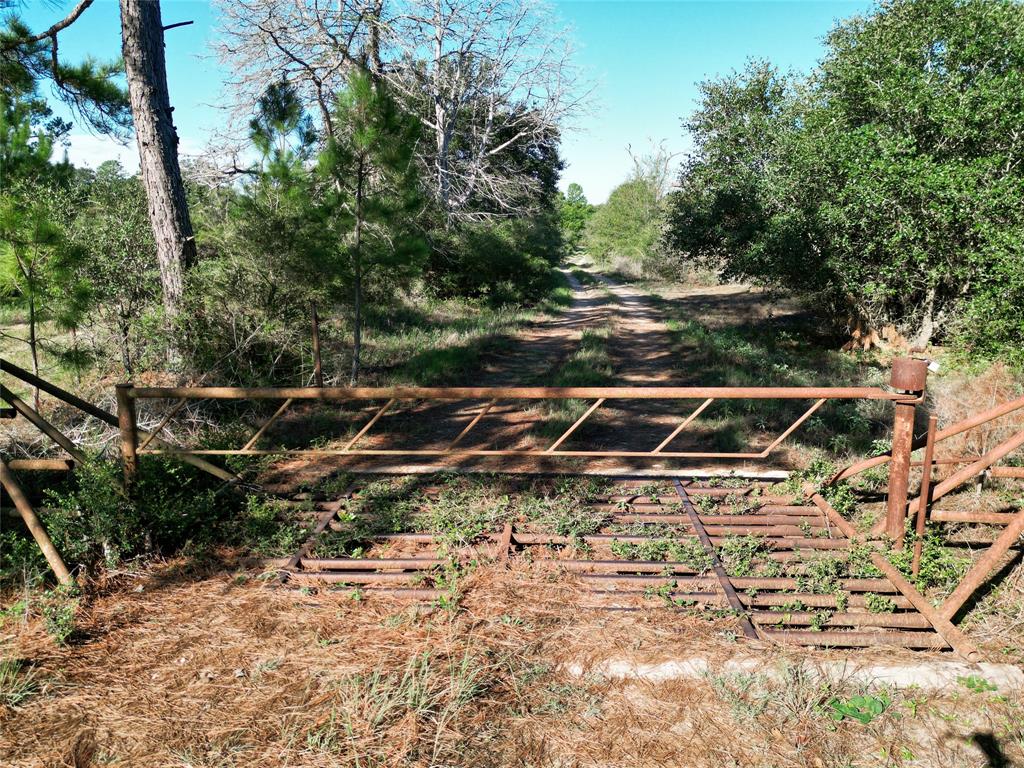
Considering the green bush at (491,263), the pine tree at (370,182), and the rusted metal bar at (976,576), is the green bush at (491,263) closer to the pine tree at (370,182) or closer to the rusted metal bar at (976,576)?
the pine tree at (370,182)

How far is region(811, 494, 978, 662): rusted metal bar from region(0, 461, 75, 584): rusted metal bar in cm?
483

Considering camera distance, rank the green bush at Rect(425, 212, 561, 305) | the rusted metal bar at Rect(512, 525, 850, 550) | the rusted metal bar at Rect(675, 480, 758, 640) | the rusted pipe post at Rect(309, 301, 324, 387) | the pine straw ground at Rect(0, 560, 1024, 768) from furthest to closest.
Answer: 1. the green bush at Rect(425, 212, 561, 305)
2. the rusted pipe post at Rect(309, 301, 324, 387)
3. the rusted metal bar at Rect(512, 525, 850, 550)
4. the rusted metal bar at Rect(675, 480, 758, 640)
5. the pine straw ground at Rect(0, 560, 1024, 768)

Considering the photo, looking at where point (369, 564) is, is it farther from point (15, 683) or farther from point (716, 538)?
point (716, 538)

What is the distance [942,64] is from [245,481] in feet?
43.1

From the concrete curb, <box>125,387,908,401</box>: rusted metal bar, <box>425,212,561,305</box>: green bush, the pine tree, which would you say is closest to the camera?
the concrete curb

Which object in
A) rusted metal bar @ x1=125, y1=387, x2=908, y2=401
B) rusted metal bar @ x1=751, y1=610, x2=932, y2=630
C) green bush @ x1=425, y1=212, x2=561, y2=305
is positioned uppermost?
green bush @ x1=425, y1=212, x2=561, y2=305

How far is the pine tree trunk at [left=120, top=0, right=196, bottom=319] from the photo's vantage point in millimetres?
7504

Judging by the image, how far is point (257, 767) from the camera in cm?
243

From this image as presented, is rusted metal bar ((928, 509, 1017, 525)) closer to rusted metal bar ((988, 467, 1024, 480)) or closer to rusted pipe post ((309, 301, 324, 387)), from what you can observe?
rusted metal bar ((988, 467, 1024, 480))

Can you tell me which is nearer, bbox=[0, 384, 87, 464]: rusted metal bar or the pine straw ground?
the pine straw ground

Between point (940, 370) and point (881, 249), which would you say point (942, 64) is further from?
point (940, 370)

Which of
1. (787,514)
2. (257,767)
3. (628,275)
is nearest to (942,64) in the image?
(787,514)

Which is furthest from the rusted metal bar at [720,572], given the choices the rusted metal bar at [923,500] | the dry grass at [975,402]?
the dry grass at [975,402]

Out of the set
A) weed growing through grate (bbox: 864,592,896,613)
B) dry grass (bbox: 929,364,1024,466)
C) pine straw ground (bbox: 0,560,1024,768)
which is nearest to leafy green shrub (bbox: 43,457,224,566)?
pine straw ground (bbox: 0,560,1024,768)
